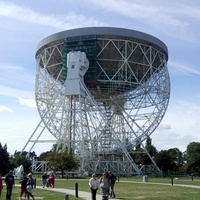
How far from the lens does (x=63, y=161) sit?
200ft

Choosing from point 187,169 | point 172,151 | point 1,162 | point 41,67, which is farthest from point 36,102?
point 172,151

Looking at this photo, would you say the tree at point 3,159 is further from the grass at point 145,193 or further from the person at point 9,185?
the person at point 9,185

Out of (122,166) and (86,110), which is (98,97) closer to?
(86,110)

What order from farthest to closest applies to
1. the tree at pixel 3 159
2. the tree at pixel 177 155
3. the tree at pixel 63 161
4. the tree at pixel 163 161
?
the tree at pixel 177 155 < the tree at pixel 163 161 < the tree at pixel 63 161 < the tree at pixel 3 159

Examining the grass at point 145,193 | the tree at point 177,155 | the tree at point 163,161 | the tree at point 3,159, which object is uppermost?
the tree at point 177,155

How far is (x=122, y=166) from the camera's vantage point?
232 feet

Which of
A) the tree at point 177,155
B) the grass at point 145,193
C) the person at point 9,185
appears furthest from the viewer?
the tree at point 177,155

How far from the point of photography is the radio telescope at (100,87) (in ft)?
219

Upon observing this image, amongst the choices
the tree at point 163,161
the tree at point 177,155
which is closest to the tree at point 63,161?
the tree at point 163,161

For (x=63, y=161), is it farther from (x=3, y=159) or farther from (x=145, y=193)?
(x=145, y=193)

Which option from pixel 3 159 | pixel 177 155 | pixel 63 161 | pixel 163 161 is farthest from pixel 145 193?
pixel 177 155

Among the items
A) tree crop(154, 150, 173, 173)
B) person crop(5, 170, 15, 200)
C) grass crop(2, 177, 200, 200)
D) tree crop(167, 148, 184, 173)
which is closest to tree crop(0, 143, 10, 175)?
grass crop(2, 177, 200, 200)

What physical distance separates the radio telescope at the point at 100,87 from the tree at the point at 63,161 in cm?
252

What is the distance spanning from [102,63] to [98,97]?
6.75 m
